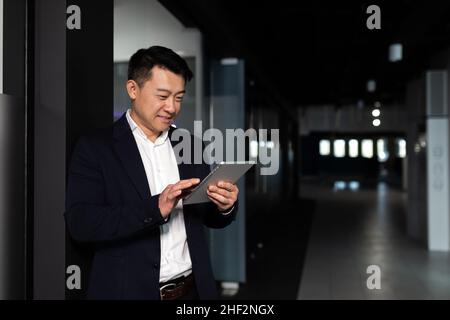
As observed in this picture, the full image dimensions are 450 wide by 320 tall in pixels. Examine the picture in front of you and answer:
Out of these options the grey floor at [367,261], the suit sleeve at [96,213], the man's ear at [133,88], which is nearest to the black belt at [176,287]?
the suit sleeve at [96,213]

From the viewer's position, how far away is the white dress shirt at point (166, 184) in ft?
5.08

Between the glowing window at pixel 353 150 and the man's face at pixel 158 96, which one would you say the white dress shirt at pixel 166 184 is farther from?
the glowing window at pixel 353 150

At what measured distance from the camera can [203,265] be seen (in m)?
1.61

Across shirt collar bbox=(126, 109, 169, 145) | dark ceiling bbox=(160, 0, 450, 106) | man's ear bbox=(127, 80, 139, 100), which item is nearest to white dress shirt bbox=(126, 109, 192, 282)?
shirt collar bbox=(126, 109, 169, 145)

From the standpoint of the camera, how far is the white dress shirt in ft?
5.08

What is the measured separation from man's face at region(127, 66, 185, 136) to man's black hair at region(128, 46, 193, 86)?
0.01 meters

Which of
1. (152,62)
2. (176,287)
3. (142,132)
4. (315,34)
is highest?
(315,34)

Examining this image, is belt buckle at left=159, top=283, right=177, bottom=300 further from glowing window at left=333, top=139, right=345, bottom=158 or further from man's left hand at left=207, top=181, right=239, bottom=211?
glowing window at left=333, top=139, right=345, bottom=158

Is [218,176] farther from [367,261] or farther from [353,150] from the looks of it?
[353,150]

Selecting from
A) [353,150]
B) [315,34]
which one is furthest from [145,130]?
[353,150]

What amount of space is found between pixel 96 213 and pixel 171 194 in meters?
0.26

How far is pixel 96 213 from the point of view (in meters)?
1.37
